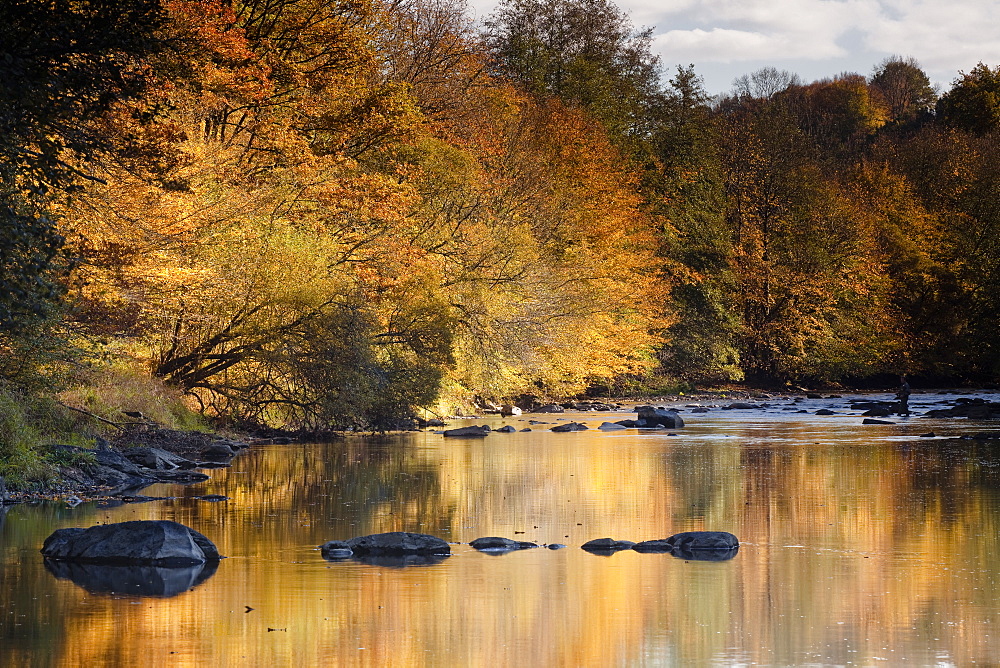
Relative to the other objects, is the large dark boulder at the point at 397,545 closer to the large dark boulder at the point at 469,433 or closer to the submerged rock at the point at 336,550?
the submerged rock at the point at 336,550

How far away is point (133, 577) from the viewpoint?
1045 cm

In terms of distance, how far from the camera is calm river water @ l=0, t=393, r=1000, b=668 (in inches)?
310

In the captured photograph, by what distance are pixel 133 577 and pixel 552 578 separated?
331 centimetres

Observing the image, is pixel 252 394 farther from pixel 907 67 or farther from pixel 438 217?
pixel 907 67

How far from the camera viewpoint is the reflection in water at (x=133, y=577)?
9875mm

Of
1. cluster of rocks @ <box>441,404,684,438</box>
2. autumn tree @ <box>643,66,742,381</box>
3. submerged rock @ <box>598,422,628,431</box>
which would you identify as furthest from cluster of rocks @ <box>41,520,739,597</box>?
autumn tree @ <box>643,66,742,381</box>

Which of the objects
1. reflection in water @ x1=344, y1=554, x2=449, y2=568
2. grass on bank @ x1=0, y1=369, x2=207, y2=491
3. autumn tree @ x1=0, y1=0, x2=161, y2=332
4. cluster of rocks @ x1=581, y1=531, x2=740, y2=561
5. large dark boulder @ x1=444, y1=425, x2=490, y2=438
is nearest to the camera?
reflection in water @ x1=344, y1=554, x2=449, y2=568

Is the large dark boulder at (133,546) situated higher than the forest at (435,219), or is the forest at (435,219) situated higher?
the forest at (435,219)

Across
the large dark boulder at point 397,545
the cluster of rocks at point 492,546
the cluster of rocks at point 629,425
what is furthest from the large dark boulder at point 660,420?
the large dark boulder at point 397,545

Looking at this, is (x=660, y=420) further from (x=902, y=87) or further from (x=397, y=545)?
(x=902, y=87)

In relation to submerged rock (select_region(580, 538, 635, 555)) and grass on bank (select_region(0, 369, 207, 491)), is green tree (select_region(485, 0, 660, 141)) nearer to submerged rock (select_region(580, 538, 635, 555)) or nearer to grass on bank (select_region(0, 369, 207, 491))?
grass on bank (select_region(0, 369, 207, 491))

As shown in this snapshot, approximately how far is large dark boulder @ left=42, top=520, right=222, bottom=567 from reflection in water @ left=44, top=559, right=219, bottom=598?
109 mm

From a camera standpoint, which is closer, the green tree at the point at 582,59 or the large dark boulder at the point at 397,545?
the large dark boulder at the point at 397,545

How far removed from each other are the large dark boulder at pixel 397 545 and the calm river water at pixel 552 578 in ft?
0.98
